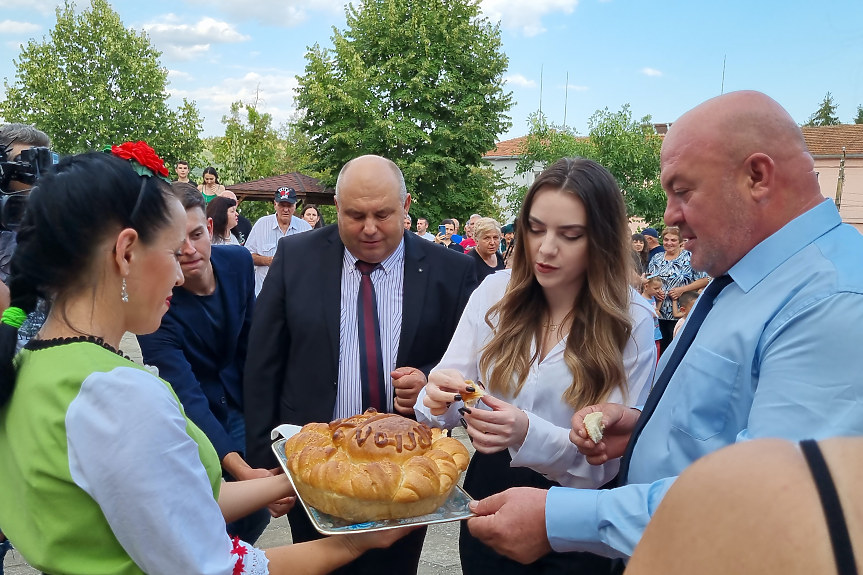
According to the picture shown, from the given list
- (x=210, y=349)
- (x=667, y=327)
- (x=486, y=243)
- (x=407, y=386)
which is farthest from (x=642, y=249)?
(x=210, y=349)

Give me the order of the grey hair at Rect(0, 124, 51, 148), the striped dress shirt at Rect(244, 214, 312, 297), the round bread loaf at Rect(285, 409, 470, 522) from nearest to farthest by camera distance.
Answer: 1. the round bread loaf at Rect(285, 409, 470, 522)
2. the grey hair at Rect(0, 124, 51, 148)
3. the striped dress shirt at Rect(244, 214, 312, 297)

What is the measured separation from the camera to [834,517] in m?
0.60

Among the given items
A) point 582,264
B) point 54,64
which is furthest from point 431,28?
point 582,264

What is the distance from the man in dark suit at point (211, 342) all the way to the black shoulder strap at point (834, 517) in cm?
249

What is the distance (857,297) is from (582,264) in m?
1.06

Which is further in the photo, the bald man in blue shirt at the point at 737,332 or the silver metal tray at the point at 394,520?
the silver metal tray at the point at 394,520

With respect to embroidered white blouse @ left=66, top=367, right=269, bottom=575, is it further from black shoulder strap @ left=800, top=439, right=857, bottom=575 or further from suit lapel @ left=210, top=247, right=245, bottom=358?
suit lapel @ left=210, top=247, right=245, bottom=358

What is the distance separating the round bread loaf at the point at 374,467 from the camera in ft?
6.24

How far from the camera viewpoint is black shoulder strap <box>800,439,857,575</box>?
59 centimetres

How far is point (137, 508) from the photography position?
4.51 feet

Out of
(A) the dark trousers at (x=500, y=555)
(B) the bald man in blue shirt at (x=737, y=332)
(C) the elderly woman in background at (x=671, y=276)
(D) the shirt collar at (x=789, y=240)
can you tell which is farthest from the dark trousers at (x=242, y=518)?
(C) the elderly woman in background at (x=671, y=276)

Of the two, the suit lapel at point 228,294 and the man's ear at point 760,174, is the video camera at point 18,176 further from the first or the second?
the man's ear at point 760,174

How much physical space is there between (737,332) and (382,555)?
6.48 feet

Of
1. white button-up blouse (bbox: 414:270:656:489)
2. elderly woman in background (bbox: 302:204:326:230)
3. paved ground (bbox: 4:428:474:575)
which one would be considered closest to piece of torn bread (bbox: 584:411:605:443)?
white button-up blouse (bbox: 414:270:656:489)
